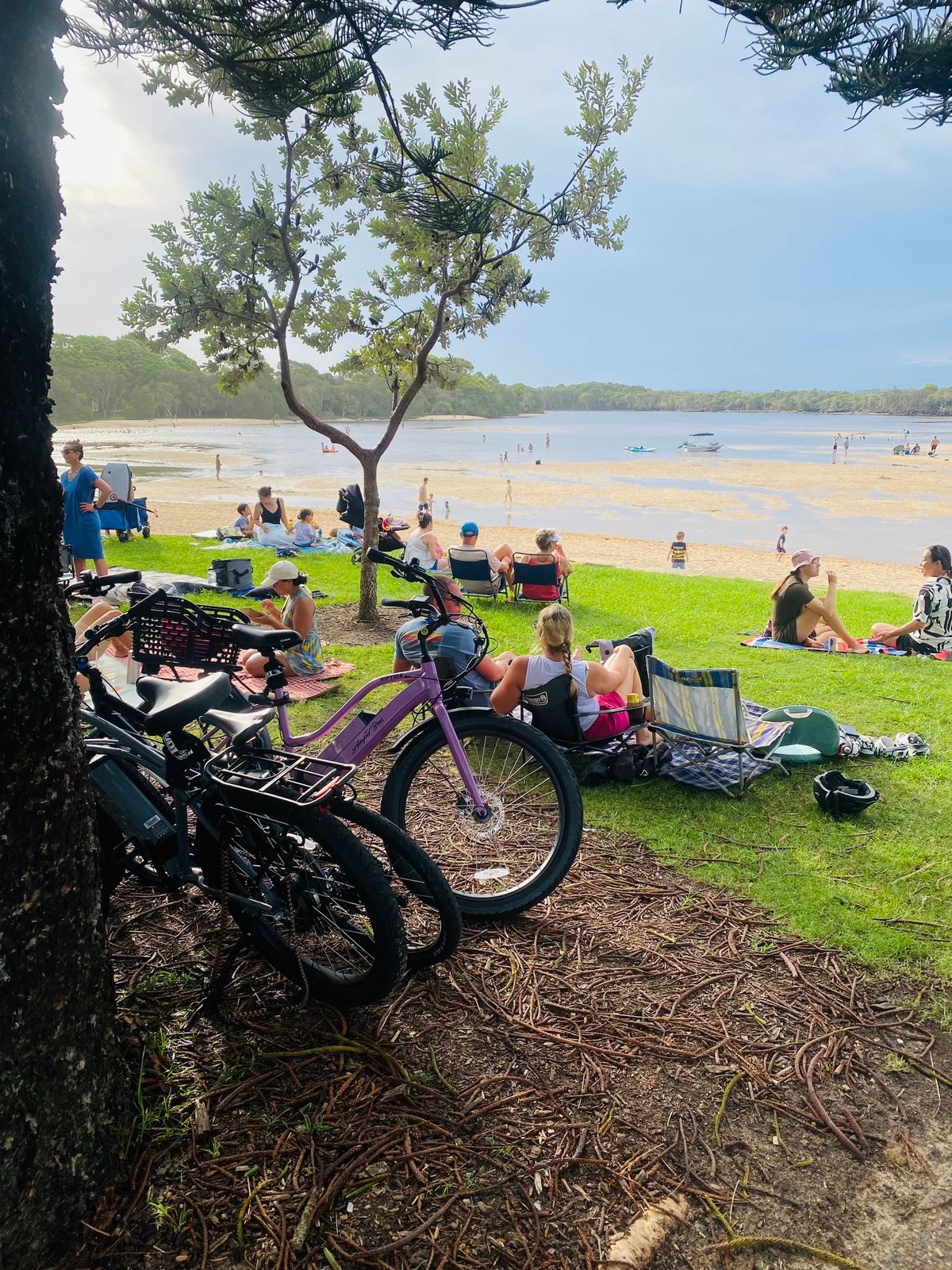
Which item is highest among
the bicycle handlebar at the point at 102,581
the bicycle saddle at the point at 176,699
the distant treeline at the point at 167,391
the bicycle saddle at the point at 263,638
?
the distant treeline at the point at 167,391

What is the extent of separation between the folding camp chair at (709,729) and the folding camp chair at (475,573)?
631 cm

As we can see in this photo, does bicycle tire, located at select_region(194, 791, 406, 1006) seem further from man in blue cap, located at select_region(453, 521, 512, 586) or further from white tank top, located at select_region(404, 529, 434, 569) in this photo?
man in blue cap, located at select_region(453, 521, 512, 586)

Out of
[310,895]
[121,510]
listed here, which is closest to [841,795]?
[310,895]

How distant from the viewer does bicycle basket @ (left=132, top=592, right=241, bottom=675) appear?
4398 mm

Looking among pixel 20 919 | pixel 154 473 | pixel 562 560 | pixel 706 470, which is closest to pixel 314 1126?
pixel 20 919

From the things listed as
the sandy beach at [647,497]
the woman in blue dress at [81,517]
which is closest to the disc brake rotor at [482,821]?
the woman in blue dress at [81,517]

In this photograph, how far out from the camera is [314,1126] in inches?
88.6

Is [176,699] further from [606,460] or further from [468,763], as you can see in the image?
[606,460]

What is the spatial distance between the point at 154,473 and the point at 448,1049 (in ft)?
165

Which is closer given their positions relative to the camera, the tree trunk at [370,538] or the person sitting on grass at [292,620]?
the person sitting on grass at [292,620]

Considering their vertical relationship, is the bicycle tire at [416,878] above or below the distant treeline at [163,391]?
below

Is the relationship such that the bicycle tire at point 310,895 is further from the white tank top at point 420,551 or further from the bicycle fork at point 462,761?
the white tank top at point 420,551

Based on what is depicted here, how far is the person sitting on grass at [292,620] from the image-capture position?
19.0 ft

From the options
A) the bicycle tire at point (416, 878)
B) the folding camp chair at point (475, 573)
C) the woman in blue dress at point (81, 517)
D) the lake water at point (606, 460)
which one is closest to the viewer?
the bicycle tire at point (416, 878)
